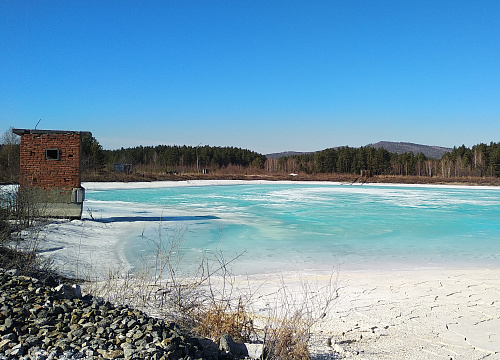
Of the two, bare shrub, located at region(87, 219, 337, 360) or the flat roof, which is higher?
the flat roof

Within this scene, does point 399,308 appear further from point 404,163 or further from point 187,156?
point 187,156

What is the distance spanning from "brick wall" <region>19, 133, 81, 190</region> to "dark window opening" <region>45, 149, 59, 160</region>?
76 mm

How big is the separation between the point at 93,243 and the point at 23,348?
727 cm

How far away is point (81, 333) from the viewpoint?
3.07m

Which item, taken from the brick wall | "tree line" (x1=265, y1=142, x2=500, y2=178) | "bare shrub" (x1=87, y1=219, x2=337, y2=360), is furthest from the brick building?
"tree line" (x1=265, y1=142, x2=500, y2=178)

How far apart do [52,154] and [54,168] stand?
17.4 inches

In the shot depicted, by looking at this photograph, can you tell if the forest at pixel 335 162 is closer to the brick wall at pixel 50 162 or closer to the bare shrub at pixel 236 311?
the brick wall at pixel 50 162

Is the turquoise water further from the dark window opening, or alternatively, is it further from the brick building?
the dark window opening

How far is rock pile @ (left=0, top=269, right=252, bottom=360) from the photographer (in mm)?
2840

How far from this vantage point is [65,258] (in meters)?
7.75

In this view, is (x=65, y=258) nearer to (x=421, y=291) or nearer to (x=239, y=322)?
(x=239, y=322)

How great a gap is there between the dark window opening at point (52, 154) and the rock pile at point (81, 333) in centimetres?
913

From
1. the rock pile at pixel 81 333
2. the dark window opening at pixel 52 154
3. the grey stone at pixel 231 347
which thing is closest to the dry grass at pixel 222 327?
the grey stone at pixel 231 347

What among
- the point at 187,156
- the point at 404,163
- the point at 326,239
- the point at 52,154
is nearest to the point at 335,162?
the point at 404,163
